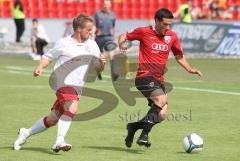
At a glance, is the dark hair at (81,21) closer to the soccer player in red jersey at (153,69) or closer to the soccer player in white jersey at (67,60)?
the soccer player in white jersey at (67,60)

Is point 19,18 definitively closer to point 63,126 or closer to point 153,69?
point 153,69

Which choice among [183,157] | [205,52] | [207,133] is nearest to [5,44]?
[205,52]

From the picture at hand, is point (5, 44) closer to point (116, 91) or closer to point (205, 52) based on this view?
point (205, 52)

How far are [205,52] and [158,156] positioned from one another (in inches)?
879

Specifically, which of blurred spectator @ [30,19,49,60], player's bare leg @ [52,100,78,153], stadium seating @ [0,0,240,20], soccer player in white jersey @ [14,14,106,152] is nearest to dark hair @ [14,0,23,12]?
stadium seating @ [0,0,240,20]

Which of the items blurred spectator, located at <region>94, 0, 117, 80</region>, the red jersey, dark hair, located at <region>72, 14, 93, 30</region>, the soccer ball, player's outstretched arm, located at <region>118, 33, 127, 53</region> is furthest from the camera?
blurred spectator, located at <region>94, 0, 117, 80</region>

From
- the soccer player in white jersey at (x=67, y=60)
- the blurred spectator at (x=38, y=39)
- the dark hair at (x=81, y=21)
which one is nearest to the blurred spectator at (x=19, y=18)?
the blurred spectator at (x=38, y=39)

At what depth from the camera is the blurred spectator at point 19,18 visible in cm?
3809

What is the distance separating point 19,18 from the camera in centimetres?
3816

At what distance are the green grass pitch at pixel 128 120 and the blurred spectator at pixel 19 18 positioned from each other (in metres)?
11.5

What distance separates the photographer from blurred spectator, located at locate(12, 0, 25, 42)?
125ft

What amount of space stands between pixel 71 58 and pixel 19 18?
88.0ft

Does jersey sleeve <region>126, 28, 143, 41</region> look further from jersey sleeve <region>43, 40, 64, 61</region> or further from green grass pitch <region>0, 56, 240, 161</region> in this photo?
green grass pitch <region>0, 56, 240, 161</region>

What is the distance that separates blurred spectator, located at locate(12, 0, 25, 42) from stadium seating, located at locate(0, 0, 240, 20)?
2.81 m
